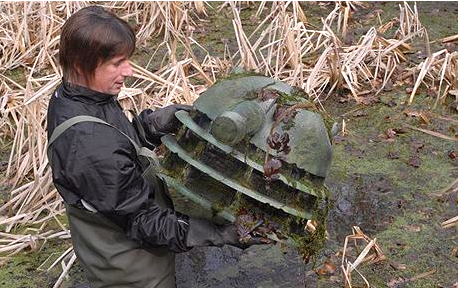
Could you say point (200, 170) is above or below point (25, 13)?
above

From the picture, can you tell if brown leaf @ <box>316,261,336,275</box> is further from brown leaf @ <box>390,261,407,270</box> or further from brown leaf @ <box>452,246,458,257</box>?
brown leaf @ <box>452,246,458,257</box>

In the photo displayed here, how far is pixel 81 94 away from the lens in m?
2.55

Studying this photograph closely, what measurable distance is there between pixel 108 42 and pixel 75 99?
0.85 feet

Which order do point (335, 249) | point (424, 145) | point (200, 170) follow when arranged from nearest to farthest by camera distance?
point (200, 170), point (335, 249), point (424, 145)

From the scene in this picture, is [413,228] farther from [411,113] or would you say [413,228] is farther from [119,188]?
[119,188]

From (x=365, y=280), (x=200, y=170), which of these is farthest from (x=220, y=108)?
(x=365, y=280)

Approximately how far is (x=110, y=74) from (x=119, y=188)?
439 millimetres

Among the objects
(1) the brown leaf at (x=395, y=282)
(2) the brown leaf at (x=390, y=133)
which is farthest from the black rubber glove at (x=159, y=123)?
(2) the brown leaf at (x=390, y=133)

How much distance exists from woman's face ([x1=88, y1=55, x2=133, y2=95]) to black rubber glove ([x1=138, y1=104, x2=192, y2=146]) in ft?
1.11

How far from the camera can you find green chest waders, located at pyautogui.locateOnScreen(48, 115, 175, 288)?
2643 mm

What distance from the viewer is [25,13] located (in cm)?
597

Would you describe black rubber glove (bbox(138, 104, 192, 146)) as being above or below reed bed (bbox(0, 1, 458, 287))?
above

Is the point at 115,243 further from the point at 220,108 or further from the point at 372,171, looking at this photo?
the point at 372,171

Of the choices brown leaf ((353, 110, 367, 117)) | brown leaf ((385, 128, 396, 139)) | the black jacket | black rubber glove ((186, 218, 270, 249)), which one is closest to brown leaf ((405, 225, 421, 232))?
brown leaf ((385, 128, 396, 139))
